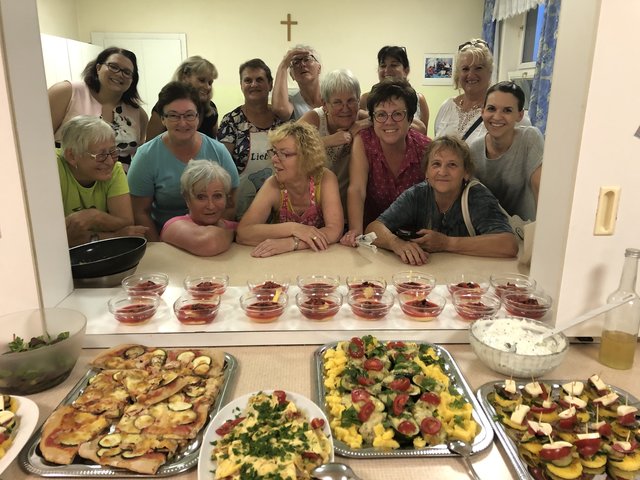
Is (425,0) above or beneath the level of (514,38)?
above

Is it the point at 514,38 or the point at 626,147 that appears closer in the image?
the point at 626,147

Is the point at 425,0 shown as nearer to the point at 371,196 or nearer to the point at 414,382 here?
the point at 371,196

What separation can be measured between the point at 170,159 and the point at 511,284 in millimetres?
1647

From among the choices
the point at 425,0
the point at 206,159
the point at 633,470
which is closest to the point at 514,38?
the point at 425,0

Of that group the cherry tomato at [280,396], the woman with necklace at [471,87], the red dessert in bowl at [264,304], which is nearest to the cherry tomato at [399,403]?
the cherry tomato at [280,396]

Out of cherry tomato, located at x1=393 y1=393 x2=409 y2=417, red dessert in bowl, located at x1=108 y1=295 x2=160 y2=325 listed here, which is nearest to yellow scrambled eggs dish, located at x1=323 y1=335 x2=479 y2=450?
cherry tomato, located at x1=393 y1=393 x2=409 y2=417

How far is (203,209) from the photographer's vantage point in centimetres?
212

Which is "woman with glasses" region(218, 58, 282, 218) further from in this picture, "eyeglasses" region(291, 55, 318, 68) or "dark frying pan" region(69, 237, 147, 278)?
"dark frying pan" region(69, 237, 147, 278)

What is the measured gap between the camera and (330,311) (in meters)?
1.33

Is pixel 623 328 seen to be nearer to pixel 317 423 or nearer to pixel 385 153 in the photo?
pixel 317 423

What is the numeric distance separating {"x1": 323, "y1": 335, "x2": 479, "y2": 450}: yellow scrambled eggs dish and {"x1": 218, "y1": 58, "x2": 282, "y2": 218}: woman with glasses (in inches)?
64.1

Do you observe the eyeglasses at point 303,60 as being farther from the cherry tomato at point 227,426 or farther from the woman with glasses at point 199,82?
the cherry tomato at point 227,426

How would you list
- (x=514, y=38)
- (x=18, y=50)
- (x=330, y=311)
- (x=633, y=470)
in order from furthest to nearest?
(x=514, y=38) → (x=330, y=311) → (x=18, y=50) → (x=633, y=470)

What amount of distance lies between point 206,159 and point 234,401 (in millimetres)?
1587
